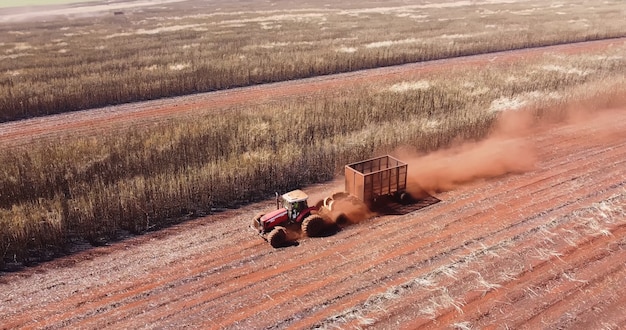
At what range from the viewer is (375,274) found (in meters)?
10.9

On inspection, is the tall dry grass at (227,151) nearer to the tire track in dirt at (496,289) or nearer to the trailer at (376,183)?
the trailer at (376,183)

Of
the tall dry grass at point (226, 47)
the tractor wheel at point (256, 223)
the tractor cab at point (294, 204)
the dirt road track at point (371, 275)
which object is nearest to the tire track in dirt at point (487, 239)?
the dirt road track at point (371, 275)

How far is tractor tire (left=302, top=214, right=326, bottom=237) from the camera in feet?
41.0

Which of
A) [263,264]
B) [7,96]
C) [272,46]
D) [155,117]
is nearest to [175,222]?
[263,264]

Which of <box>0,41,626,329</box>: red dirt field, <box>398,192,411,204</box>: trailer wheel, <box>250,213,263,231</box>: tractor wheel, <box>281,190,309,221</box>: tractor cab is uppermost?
<box>281,190,309,221</box>: tractor cab

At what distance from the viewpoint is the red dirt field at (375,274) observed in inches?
376

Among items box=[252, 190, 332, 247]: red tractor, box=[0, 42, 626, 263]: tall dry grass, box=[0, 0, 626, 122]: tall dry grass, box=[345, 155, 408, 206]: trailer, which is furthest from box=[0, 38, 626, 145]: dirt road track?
box=[252, 190, 332, 247]: red tractor

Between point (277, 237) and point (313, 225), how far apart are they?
43.2 inches

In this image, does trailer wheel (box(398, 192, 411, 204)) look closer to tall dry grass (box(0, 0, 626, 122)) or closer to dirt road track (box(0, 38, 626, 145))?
dirt road track (box(0, 38, 626, 145))

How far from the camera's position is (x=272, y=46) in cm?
4247

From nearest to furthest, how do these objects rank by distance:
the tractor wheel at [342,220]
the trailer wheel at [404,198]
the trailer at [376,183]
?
1. the tractor wheel at [342,220]
2. the trailer at [376,183]
3. the trailer wheel at [404,198]

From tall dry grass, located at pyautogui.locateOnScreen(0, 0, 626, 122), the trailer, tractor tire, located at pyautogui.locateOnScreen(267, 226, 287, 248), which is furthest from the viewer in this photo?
tall dry grass, located at pyautogui.locateOnScreen(0, 0, 626, 122)

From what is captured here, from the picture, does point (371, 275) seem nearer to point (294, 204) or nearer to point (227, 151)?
point (294, 204)

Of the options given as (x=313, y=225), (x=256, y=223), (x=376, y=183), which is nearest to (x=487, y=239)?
(x=376, y=183)
